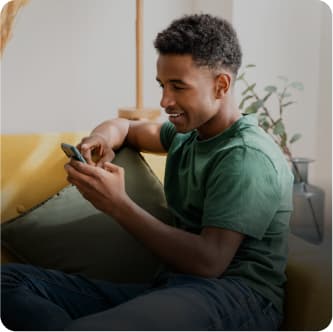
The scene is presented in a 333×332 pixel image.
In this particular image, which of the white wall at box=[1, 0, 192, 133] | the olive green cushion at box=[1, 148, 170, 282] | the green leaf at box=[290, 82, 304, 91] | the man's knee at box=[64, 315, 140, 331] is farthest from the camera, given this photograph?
the green leaf at box=[290, 82, 304, 91]

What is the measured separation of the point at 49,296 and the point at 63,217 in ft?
0.80

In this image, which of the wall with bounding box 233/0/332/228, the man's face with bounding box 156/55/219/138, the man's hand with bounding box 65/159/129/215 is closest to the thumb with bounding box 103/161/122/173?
the man's hand with bounding box 65/159/129/215

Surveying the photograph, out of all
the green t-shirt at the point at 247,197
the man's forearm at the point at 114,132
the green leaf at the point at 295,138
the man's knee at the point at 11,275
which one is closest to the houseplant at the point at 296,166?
the green leaf at the point at 295,138

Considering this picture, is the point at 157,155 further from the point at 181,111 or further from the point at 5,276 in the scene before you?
the point at 5,276

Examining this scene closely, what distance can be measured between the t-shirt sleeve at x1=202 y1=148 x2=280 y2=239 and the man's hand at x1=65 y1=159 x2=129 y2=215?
150 mm

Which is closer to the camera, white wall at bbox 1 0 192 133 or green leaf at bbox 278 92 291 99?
white wall at bbox 1 0 192 133

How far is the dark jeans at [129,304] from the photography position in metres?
0.88

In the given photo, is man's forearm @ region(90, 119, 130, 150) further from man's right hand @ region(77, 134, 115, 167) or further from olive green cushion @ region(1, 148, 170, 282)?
olive green cushion @ region(1, 148, 170, 282)

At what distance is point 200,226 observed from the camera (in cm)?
108

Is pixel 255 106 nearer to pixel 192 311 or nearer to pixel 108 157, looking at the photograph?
pixel 108 157

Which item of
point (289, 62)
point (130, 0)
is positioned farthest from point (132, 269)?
point (289, 62)

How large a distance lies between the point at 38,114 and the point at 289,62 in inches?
30.2

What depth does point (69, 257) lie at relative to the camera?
4.14ft

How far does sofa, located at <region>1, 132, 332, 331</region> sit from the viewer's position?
49.5 inches
